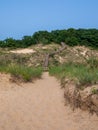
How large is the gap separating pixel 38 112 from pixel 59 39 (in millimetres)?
19485

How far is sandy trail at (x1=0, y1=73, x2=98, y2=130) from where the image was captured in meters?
9.45

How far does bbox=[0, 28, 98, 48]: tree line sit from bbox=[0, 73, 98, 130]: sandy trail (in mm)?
15890

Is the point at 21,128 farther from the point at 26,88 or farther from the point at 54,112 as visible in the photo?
the point at 26,88

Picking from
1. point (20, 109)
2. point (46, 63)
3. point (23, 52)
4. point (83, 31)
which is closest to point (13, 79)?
point (20, 109)

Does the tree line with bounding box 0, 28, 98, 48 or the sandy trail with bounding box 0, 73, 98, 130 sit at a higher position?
the tree line with bounding box 0, 28, 98, 48

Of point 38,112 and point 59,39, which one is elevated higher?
point 59,39

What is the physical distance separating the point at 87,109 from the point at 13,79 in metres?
4.95

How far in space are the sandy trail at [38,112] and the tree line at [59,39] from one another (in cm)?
1589

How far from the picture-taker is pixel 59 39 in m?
29.8

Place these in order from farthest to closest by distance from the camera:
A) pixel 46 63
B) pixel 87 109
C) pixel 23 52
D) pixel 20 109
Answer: pixel 23 52 < pixel 46 63 < pixel 20 109 < pixel 87 109

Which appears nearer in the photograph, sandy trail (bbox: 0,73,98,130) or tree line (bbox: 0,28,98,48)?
sandy trail (bbox: 0,73,98,130)

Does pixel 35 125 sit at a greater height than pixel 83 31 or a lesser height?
lesser

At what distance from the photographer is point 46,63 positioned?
2448 centimetres

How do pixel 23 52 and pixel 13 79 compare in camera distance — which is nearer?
pixel 13 79
